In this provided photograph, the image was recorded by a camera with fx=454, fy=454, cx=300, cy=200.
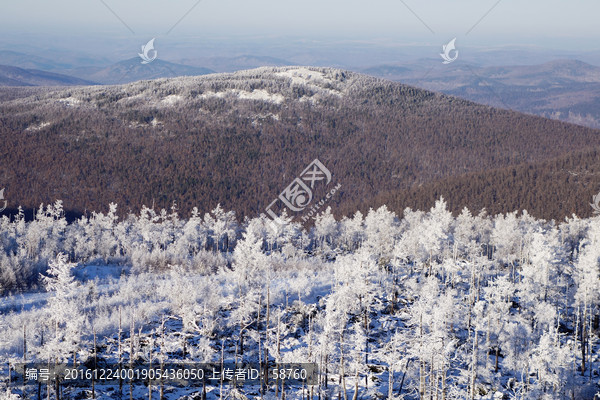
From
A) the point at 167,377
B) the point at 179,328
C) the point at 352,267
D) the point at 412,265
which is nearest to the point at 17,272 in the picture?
the point at 179,328

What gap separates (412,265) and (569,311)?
19.8m

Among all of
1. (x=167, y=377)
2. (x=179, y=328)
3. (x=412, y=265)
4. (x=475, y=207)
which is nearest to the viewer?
(x=167, y=377)

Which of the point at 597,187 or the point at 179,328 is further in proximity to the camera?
the point at 597,187

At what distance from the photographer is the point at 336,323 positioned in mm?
31250

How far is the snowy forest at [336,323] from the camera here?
3192 centimetres

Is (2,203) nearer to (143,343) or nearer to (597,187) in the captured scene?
(143,343)

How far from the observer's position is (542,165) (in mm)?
136125

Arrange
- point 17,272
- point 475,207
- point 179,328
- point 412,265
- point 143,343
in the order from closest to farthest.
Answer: point 143,343, point 179,328, point 17,272, point 412,265, point 475,207

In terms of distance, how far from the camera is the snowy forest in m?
31.9

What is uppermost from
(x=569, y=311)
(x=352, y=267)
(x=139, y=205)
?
(x=352, y=267)
